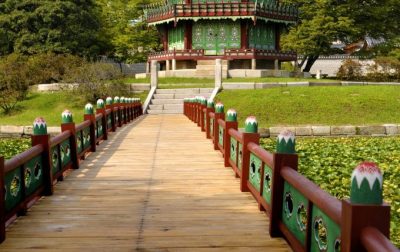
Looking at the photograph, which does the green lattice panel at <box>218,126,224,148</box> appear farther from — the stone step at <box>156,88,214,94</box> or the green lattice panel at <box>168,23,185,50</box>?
the green lattice panel at <box>168,23,185,50</box>

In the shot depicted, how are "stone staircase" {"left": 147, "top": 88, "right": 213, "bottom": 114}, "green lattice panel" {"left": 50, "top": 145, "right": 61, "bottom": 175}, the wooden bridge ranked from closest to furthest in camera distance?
the wooden bridge
"green lattice panel" {"left": 50, "top": 145, "right": 61, "bottom": 175}
"stone staircase" {"left": 147, "top": 88, "right": 213, "bottom": 114}

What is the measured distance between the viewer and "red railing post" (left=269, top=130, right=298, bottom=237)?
488 cm

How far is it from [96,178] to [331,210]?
5.48 metres

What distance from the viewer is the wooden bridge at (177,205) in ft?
12.8

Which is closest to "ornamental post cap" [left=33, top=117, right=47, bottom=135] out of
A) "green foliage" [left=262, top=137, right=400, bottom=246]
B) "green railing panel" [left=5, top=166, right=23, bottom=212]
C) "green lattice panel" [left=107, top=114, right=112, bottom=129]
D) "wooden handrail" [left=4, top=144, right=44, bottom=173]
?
"wooden handrail" [left=4, top=144, right=44, bottom=173]

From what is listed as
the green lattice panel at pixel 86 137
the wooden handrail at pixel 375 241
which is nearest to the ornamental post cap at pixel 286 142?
the wooden handrail at pixel 375 241

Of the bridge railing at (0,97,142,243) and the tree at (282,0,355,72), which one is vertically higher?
the tree at (282,0,355,72)

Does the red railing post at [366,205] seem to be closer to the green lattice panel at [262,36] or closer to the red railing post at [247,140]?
the red railing post at [247,140]

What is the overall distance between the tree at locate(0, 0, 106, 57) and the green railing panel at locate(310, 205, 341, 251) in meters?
39.7

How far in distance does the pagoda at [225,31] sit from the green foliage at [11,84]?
12806 millimetres

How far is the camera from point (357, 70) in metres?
39.2

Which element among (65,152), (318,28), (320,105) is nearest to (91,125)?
(65,152)


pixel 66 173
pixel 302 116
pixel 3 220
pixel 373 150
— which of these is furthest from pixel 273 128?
pixel 3 220

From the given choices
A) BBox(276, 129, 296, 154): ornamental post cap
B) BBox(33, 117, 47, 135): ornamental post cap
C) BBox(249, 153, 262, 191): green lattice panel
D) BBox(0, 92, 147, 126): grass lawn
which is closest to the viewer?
BBox(276, 129, 296, 154): ornamental post cap
